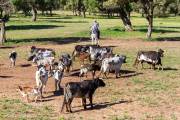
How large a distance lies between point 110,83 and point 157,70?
5135 mm

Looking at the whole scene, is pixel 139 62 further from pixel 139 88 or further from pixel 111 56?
pixel 139 88

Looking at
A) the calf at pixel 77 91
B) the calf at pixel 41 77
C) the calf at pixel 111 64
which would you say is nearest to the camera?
the calf at pixel 77 91

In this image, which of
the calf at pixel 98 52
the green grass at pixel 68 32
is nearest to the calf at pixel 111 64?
the calf at pixel 98 52

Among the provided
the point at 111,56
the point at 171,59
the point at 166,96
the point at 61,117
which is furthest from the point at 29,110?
the point at 171,59

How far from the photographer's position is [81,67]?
24281mm

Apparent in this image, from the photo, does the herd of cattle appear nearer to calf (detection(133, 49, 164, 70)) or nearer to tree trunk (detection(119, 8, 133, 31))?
calf (detection(133, 49, 164, 70))

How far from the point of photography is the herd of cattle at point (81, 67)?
17281 mm

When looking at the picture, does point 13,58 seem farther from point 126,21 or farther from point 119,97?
point 126,21

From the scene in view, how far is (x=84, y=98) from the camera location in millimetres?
17422

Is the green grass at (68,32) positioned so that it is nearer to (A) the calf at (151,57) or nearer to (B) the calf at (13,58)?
(B) the calf at (13,58)

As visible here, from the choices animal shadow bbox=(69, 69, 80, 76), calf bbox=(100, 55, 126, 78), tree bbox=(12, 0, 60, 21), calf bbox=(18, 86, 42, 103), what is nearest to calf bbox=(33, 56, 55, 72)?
animal shadow bbox=(69, 69, 80, 76)

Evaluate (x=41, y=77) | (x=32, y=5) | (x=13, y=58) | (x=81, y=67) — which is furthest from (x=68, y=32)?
(x=32, y=5)

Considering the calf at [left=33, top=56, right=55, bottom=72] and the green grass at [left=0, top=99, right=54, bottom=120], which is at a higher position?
the calf at [left=33, top=56, right=55, bottom=72]

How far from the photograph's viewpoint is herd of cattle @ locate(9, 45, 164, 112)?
17281mm
